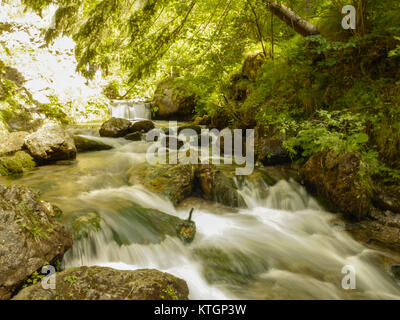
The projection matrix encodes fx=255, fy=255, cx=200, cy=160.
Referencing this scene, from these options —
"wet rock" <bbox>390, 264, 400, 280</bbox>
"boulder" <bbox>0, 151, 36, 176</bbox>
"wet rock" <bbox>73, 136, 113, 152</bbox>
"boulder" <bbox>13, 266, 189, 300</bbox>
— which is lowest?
"wet rock" <bbox>390, 264, 400, 280</bbox>

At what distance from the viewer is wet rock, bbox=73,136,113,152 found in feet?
24.3

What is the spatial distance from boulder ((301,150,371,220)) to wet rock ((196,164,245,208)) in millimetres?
1656

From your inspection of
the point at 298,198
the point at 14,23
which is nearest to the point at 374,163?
the point at 298,198

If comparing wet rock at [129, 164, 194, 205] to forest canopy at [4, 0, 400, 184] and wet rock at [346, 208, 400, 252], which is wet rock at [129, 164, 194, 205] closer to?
forest canopy at [4, 0, 400, 184]

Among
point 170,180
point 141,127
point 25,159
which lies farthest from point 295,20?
point 25,159

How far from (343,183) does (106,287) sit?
13.8ft

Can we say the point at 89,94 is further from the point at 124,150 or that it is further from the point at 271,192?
the point at 271,192

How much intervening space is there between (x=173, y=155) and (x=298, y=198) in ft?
9.82

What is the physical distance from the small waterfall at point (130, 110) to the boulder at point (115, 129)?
3.17 meters

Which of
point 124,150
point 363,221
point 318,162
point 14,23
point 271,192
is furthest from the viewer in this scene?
point 14,23

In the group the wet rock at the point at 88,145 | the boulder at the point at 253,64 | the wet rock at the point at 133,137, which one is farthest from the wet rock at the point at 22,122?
the boulder at the point at 253,64

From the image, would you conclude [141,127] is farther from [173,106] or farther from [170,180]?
[170,180]

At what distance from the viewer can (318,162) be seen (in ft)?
16.7

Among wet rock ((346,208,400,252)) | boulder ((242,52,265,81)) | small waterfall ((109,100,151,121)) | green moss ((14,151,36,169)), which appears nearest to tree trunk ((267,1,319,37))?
boulder ((242,52,265,81))
